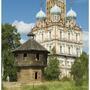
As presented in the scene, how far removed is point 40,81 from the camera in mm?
2717

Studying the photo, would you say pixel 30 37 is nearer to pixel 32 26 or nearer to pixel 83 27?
pixel 32 26

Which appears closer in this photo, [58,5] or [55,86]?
[55,86]

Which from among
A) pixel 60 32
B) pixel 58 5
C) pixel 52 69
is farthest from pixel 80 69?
pixel 58 5

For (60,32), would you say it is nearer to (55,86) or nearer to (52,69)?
(52,69)

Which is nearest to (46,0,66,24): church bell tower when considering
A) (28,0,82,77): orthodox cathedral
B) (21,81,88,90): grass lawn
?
(28,0,82,77): orthodox cathedral

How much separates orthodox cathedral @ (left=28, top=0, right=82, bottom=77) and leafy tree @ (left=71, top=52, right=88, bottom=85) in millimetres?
50

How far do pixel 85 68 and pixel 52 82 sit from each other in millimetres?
281

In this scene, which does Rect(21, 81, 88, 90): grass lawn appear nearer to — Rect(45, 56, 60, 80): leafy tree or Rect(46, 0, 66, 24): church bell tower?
Rect(45, 56, 60, 80): leafy tree

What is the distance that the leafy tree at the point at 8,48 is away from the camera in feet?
8.68

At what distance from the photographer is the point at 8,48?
9.02 feet

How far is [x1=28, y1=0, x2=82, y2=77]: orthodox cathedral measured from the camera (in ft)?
9.18

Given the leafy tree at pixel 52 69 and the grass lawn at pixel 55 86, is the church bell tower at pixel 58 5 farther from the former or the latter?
the grass lawn at pixel 55 86

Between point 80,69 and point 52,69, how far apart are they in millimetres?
211

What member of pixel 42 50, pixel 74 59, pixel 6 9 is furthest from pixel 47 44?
pixel 6 9
